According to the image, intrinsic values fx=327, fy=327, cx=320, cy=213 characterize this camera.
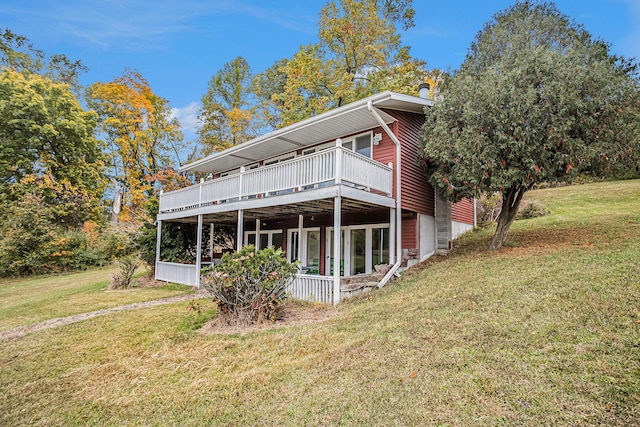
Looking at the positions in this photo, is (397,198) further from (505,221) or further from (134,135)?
(134,135)

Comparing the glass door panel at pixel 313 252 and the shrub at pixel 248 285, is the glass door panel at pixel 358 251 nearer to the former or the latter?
the glass door panel at pixel 313 252

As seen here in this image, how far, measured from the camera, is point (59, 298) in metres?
11.7

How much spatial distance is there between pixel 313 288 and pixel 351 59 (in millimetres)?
18137

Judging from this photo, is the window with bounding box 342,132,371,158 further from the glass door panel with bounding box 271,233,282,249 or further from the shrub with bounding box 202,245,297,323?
the shrub with bounding box 202,245,297,323

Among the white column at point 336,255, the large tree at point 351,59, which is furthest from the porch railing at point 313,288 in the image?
the large tree at point 351,59

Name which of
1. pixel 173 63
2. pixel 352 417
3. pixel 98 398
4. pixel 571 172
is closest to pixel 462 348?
pixel 352 417

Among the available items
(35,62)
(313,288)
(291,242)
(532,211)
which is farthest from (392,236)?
(35,62)

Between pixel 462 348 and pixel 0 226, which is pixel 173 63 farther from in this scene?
pixel 462 348

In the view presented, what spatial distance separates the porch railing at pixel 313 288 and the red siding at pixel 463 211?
7203 mm

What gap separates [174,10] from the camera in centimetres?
1438

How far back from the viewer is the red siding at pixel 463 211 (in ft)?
44.5

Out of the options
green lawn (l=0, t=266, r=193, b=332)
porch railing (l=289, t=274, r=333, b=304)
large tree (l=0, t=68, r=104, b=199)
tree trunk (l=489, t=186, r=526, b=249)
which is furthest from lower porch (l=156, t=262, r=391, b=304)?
large tree (l=0, t=68, r=104, b=199)

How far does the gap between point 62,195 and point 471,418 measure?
2859 centimetres

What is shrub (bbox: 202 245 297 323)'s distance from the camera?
7.09m
